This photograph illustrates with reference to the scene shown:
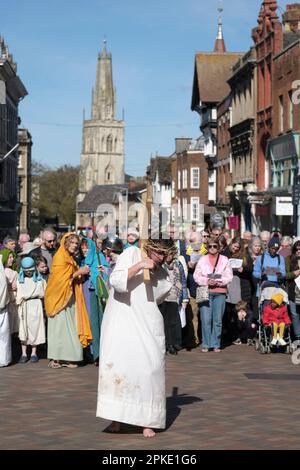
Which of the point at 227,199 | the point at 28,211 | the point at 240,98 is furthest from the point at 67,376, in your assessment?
the point at 28,211

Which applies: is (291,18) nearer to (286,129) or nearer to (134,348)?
(286,129)

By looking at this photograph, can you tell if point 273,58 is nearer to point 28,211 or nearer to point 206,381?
point 206,381

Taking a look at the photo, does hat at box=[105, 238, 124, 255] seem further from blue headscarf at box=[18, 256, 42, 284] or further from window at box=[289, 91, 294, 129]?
window at box=[289, 91, 294, 129]

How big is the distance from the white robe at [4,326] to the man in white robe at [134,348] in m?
5.13

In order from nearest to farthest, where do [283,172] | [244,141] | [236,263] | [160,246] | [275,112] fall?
[160,246] < [236,263] < [283,172] < [275,112] < [244,141]

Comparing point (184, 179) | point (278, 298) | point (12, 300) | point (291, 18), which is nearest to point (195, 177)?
point (184, 179)

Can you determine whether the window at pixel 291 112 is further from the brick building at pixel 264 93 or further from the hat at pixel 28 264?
the hat at pixel 28 264

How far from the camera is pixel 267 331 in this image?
52.3ft

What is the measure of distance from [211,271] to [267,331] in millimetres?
1264

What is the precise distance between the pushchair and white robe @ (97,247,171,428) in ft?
21.8

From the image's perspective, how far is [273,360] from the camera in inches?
587

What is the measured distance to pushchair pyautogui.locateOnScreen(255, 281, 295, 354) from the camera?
51.6 feet

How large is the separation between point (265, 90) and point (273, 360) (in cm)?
3086
